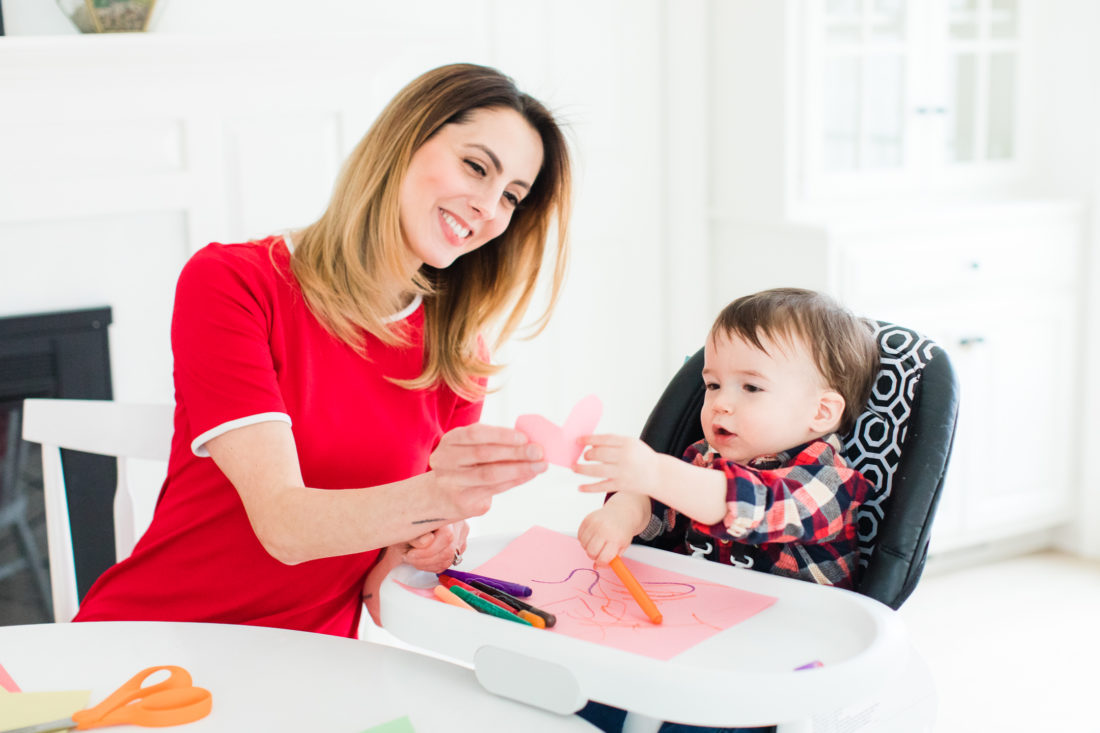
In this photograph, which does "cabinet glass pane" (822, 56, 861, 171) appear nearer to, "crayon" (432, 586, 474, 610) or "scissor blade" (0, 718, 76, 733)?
"crayon" (432, 586, 474, 610)

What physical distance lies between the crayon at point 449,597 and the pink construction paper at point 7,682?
387 mm

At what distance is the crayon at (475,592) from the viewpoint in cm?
102

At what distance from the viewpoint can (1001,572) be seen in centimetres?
308

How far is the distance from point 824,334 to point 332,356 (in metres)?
0.61

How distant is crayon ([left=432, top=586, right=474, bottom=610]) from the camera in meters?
1.03

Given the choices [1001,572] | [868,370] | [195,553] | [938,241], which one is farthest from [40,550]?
[1001,572]

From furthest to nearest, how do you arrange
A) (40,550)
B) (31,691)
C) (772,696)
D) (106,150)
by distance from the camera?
(40,550)
(106,150)
(31,691)
(772,696)

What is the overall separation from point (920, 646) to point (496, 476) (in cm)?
191

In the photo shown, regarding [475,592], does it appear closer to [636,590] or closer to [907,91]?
[636,590]

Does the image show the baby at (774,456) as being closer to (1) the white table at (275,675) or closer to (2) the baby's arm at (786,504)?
(2) the baby's arm at (786,504)

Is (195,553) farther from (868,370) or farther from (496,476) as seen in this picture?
(868,370)

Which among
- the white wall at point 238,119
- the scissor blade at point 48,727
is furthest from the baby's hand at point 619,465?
the white wall at point 238,119

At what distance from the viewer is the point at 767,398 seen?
1.26m

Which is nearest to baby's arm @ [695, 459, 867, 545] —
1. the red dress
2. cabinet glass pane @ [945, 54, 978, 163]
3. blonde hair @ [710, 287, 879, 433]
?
blonde hair @ [710, 287, 879, 433]
